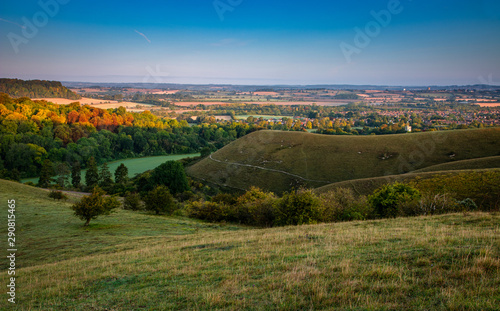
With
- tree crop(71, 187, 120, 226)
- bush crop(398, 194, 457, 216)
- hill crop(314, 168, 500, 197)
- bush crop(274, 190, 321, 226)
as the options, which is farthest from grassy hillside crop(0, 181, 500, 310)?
hill crop(314, 168, 500, 197)

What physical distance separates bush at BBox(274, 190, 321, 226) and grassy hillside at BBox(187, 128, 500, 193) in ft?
113

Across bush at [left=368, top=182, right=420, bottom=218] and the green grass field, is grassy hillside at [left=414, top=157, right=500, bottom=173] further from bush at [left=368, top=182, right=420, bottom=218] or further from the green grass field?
the green grass field

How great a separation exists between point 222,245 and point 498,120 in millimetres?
130982

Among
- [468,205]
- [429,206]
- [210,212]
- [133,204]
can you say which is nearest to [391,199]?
[429,206]

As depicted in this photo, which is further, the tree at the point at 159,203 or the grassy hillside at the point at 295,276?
the tree at the point at 159,203

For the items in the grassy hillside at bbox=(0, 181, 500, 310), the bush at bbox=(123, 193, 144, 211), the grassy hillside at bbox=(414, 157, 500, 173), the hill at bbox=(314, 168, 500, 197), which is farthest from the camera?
the grassy hillside at bbox=(414, 157, 500, 173)

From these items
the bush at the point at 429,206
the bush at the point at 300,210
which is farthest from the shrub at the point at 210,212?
the bush at the point at 429,206

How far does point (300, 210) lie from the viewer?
3008cm

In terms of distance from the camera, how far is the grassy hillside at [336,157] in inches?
2547

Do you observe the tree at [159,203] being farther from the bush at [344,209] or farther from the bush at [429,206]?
the bush at [429,206]

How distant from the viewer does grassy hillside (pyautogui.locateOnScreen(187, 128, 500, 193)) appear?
64688 mm

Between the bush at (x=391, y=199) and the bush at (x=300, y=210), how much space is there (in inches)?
277

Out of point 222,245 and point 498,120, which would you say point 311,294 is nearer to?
point 222,245

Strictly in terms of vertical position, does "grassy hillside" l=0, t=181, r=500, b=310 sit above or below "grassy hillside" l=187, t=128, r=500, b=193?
above
